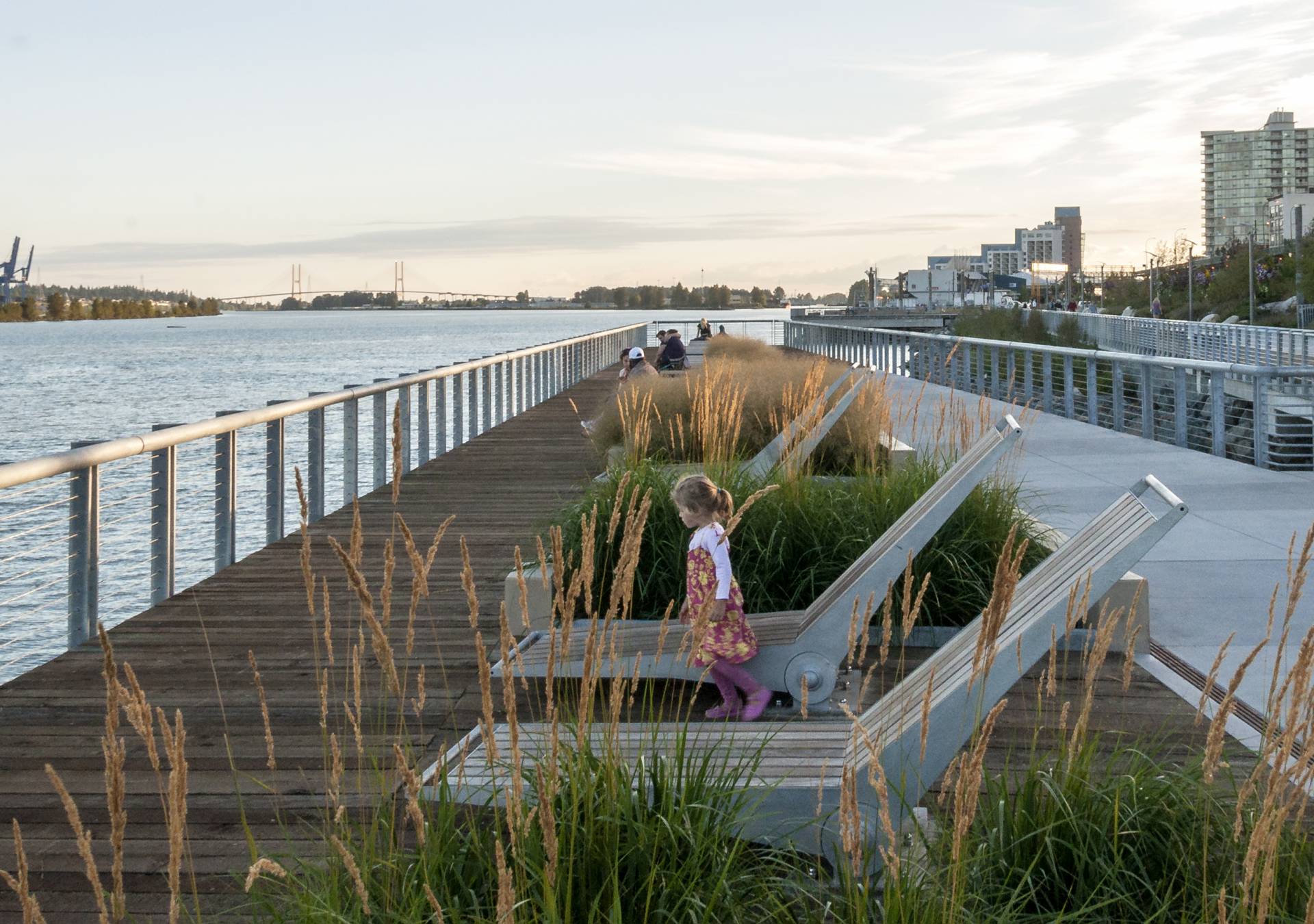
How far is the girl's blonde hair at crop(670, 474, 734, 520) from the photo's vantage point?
16.1ft

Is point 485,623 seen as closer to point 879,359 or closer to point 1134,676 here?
point 1134,676

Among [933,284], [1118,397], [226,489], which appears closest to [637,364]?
[1118,397]

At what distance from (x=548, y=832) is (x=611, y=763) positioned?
2.77 feet

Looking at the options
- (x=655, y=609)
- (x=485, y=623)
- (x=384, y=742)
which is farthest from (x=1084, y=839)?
(x=485, y=623)

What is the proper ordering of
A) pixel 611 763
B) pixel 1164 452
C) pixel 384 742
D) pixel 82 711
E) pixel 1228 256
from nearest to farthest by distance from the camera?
pixel 611 763 < pixel 384 742 < pixel 82 711 < pixel 1164 452 < pixel 1228 256

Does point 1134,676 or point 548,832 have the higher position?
point 548,832

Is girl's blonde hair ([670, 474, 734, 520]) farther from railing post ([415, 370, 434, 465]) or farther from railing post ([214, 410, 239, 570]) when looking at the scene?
railing post ([415, 370, 434, 465])

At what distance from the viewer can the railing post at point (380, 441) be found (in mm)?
12602

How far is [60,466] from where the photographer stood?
5.98 meters

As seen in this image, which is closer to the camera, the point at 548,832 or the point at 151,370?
the point at 548,832

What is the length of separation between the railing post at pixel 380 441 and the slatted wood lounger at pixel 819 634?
25.0 ft

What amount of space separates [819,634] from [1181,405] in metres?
9.50

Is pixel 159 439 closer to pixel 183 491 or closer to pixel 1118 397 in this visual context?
pixel 1118 397

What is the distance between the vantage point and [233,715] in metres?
5.11
